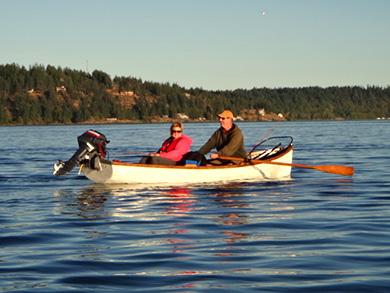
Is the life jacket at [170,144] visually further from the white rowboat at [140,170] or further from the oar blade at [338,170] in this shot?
the oar blade at [338,170]

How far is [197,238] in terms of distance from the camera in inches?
385

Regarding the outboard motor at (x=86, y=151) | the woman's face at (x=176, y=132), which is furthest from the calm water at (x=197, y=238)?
the woman's face at (x=176, y=132)

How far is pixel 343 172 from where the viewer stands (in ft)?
62.6

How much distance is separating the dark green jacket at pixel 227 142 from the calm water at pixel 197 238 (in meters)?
0.91

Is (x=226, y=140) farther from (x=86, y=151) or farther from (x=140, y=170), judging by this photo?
(x=86, y=151)

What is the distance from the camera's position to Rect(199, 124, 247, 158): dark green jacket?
17453 mm

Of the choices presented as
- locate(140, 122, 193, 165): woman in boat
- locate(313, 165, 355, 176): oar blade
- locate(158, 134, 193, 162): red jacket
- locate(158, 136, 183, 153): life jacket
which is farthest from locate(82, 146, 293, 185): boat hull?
locate(313, 165, 355, 176): oar blade

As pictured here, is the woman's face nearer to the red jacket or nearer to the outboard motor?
the red jacket

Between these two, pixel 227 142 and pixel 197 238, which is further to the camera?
pixel 227 142

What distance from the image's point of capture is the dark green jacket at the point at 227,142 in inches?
687

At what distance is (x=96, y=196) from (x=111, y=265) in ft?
24.6

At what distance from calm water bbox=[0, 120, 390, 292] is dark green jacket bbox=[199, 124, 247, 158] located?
910 millimetres

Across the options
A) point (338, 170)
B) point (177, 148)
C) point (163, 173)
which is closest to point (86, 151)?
point (163, 173)

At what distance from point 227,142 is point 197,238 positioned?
806 cm
